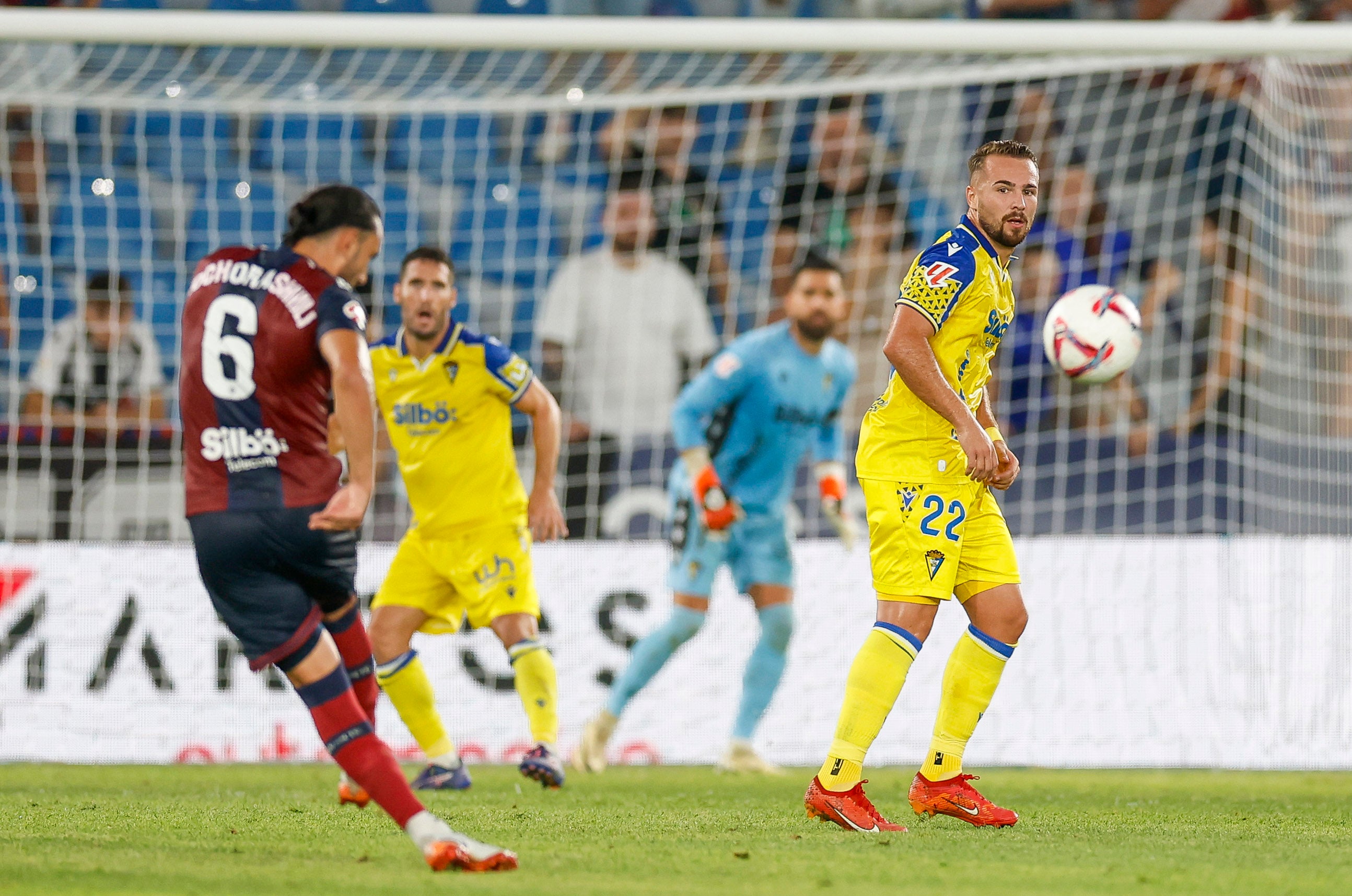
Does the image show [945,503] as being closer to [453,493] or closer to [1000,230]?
[1000,230]

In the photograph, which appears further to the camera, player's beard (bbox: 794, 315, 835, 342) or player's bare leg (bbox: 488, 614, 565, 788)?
player's beard (bbox: 794, 315, 835, 342)

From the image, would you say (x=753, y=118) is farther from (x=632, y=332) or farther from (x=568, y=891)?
(x=568, y=891)

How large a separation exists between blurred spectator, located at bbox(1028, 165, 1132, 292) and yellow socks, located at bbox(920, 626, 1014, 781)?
17.2ft

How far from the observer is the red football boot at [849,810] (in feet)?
15.7

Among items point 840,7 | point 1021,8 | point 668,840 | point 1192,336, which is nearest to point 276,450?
point 668,840

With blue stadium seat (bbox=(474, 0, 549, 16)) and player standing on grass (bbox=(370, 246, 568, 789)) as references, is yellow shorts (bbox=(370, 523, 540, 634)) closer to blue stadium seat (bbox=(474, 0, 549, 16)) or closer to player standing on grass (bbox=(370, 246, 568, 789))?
player standing on grass (bbox=(370, 246, 568, 789))

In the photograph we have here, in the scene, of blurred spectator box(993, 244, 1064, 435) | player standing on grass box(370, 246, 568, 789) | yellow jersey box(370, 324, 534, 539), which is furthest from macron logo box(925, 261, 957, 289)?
blurred spectator box(993, 244, 1064, 435)

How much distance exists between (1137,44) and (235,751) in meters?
5.71

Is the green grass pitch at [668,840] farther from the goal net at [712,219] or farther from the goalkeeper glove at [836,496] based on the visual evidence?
the goal net at [712,219]

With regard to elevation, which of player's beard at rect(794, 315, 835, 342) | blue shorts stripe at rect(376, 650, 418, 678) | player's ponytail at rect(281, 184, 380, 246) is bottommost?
blue shorts stripe at rect(376, 650, 418, 678)

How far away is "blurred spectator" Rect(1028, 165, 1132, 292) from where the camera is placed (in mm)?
9992

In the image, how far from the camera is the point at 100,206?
10258 mm

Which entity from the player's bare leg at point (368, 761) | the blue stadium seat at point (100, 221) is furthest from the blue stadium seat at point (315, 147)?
the player's bare leg at point (368, 761)

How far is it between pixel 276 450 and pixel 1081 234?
706 centimetres
